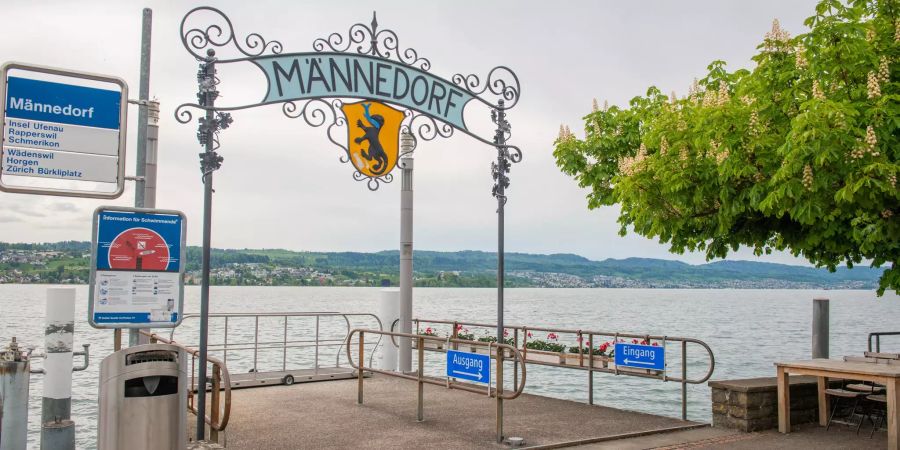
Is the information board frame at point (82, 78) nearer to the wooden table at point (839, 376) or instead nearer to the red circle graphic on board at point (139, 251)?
the red circle graphic on board at point (139, 251)

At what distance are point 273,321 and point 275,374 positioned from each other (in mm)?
66311

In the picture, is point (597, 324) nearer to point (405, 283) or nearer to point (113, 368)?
point (405, 283)

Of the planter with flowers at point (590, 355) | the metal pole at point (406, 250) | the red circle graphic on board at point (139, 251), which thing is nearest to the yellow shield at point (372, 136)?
the metal pole at point (406, 250)

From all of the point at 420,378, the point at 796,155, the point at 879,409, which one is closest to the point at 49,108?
the point at 420,378

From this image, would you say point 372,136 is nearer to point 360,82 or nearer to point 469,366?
point 360,82

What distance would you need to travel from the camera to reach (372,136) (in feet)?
34.7

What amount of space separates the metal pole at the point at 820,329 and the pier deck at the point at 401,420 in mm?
5863

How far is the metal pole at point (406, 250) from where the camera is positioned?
13094 mm

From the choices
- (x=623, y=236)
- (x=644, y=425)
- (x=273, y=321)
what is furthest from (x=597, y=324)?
(x=644, y=425)

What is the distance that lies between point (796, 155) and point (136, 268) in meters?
6.63

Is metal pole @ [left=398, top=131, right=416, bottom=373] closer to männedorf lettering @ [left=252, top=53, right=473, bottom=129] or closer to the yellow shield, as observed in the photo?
the yellow shield

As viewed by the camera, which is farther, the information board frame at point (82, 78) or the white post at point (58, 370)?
the white post at point (58, 370)

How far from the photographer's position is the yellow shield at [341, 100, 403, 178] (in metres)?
10.3

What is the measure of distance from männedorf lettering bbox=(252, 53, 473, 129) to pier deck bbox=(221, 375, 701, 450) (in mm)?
3743
